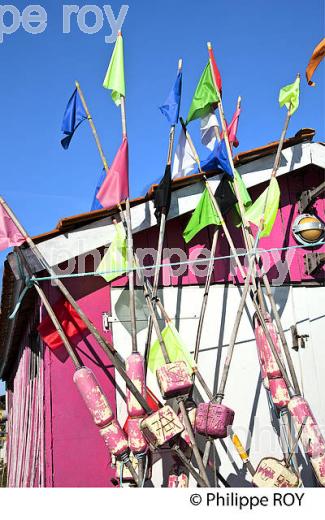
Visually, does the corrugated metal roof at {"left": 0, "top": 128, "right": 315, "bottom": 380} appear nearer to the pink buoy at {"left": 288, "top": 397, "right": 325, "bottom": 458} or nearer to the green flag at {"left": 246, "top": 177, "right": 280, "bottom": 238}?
the green flag at {"left": 246, "top": 177, "right": 280, "bottom": 238}

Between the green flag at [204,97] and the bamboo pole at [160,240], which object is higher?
the green flag at [204,97]

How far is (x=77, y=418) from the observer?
5.17 meters

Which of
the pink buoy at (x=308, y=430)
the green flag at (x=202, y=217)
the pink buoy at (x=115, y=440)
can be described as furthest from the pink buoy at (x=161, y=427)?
the green flag at (x=202, y=217)

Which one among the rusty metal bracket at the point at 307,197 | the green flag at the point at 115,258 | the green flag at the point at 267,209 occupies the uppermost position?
the rusty metal bracket at the point at 307,197

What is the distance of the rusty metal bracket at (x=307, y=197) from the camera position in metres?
5.94

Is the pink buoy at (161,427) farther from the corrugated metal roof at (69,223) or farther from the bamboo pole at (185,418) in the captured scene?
the corrugated metal roof at (69,223)

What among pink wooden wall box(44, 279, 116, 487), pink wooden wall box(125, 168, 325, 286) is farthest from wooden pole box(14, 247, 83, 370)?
pink wooden wall box(125, 168, 325, 286)

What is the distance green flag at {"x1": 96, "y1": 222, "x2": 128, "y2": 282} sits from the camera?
17.1 feet

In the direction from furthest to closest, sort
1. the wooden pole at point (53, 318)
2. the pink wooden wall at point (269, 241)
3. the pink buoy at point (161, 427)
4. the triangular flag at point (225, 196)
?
the pink wooden wall at point (269, 241) → the triangular flag at point (225, 196) → the wooden pole at point (53, 318) → the pink buoy at point (161, 427)

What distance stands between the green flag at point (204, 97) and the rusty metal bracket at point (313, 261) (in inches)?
73.7

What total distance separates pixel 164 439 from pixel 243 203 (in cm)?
246
